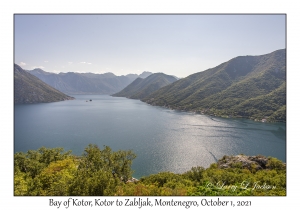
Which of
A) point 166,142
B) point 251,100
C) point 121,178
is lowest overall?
point 166,142

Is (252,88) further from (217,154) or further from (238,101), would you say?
(217,154)

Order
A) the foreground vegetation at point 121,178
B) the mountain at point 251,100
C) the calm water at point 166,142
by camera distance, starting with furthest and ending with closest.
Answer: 1. the mountain at point 251,100
2. the calm water at point 166,142
3. the foreground vegetation at point 121,178

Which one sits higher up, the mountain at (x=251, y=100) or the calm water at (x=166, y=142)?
the mountain at (x=251, y=100)

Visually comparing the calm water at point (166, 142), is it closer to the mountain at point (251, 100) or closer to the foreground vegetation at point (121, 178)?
the foreground vegetation at point (121, 178)

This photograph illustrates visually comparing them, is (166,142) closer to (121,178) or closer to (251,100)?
(121,178)

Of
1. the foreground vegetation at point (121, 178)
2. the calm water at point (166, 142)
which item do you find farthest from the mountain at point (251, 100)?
the foreground vegetation at point (121, 178)

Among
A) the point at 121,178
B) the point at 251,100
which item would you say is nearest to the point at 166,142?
the point at 121,178

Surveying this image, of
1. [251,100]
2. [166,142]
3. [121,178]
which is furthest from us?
[251,100]
